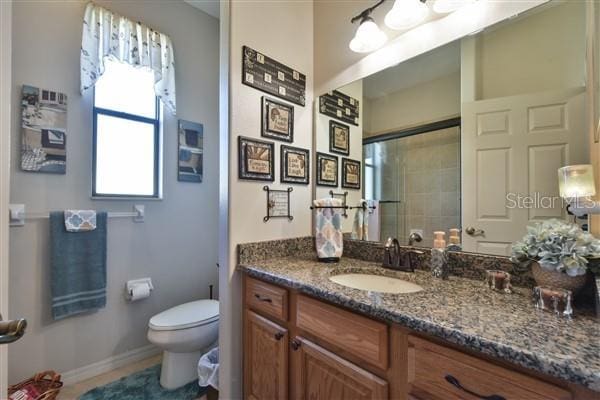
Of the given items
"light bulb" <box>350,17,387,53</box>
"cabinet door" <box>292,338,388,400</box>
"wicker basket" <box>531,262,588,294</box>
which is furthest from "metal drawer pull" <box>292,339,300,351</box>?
"light bulb" <box>350,17,387,53</box>

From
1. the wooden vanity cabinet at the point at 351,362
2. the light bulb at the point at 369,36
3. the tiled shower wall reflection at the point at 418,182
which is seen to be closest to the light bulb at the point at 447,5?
the light bulb at the point at 369,36

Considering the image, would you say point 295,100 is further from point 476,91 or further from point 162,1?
point 162,1

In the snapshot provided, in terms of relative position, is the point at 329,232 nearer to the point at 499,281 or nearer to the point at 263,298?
the point at 263,298

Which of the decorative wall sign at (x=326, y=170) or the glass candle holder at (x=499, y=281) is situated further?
the decorative wall sign at (x=326, y=170)

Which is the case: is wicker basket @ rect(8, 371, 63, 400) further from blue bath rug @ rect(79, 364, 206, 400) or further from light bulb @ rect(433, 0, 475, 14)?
light bulb @ rect(433, 0, 475, 14)

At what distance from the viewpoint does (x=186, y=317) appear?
5.80 feet

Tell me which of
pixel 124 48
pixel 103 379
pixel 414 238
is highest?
pixel 124 48

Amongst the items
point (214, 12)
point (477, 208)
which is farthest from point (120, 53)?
point (477, 208)

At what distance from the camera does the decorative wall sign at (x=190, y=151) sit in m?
2.30

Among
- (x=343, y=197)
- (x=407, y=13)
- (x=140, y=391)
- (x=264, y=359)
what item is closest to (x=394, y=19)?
(x=407, y=13)

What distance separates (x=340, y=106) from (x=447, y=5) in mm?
699

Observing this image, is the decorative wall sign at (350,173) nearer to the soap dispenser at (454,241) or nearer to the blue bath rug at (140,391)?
the soap dispenser at (454,241)

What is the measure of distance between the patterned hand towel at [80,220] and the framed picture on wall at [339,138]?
1692mm

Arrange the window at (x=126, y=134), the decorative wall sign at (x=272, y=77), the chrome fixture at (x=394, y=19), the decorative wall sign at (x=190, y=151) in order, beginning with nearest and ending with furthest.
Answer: the chrome fixture at (x=394, y=19) → the decorative wall sign at (x=272, y=77) → the window at (x=126, y=134) → the decorative wall sign at (x=190, y=151)
